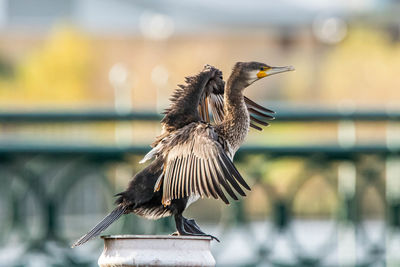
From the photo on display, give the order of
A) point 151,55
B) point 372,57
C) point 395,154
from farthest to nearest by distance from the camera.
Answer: point 151,55 < point 372,57 < point 395,154

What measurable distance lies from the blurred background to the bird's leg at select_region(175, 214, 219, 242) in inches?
385

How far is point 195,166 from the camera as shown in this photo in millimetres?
9172

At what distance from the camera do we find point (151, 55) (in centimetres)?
7881

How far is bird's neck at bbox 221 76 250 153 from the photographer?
962 cm

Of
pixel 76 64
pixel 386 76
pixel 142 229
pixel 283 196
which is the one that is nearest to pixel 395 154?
pixel 283 196

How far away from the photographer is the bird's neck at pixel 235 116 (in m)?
9.62

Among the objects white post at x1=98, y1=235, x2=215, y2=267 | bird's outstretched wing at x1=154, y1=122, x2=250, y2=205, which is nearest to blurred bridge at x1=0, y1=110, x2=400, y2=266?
bird's outstretched wing at x1=154, y1=122, x2=250, y2=205

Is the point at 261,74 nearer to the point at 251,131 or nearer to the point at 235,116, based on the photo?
the point at 235,116

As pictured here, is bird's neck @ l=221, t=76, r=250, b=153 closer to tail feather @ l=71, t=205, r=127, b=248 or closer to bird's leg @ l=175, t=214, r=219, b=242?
bird's leg @ l=175, t=214, r=219, b=242

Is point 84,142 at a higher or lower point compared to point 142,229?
higher

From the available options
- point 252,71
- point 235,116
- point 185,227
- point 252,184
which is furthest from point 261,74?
point 252,184

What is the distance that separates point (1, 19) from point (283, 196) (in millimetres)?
80277

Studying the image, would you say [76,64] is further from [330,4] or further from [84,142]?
[84,142]

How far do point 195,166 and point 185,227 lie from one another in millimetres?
688
